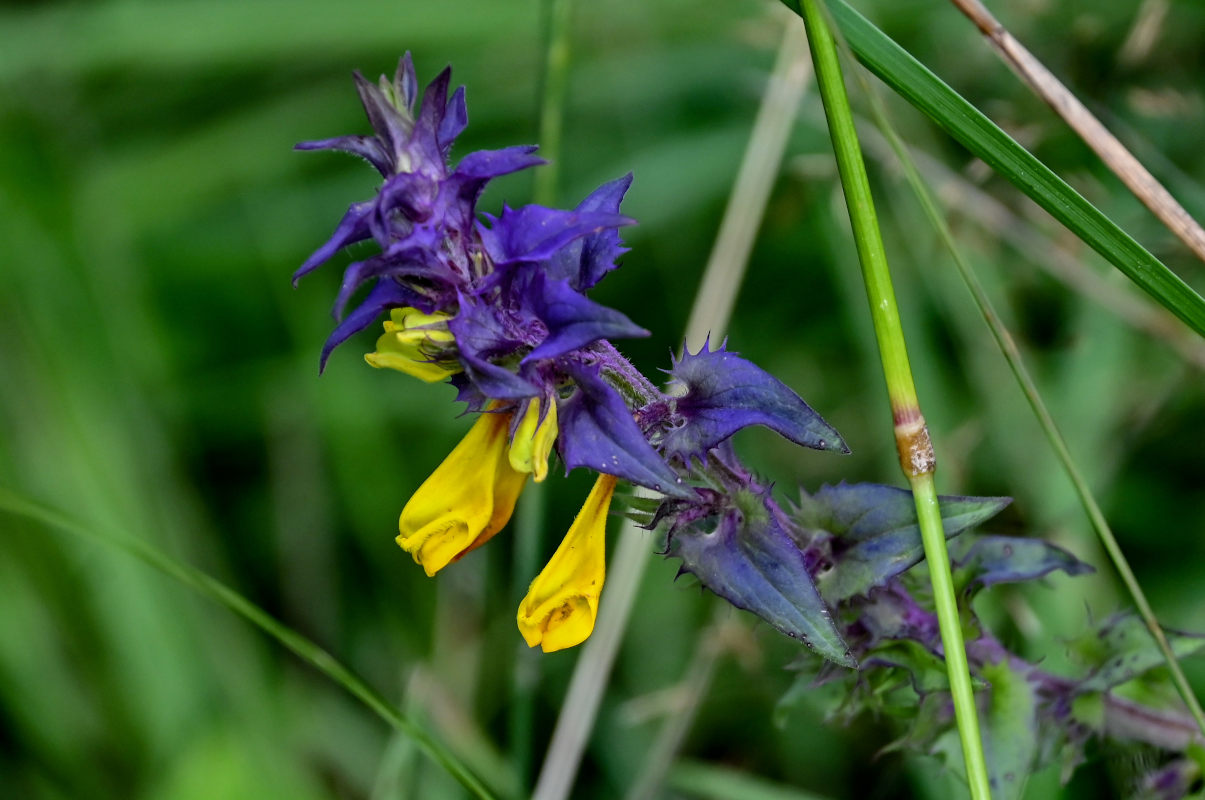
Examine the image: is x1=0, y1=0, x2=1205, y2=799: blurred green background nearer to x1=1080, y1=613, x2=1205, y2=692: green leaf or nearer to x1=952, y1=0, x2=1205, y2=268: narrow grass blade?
x1=1080, y1=613, x2=1205, y2=692: green leaf

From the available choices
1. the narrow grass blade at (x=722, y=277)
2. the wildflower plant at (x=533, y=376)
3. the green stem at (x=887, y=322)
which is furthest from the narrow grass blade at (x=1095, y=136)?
the narrow grass blade at (x=722, y=277)

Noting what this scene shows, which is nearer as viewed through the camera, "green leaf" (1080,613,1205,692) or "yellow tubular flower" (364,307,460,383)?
"yellow tubular flower" (364,307,460,383)

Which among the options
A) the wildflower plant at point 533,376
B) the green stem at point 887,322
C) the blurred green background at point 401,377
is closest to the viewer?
the wildflower plant at point 533,376

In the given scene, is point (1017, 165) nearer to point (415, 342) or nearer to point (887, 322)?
point (887, 322)

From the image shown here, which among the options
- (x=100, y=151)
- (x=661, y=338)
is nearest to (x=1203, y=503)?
(x=661, y=338)

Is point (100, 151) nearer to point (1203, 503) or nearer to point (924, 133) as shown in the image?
point (924, 133)

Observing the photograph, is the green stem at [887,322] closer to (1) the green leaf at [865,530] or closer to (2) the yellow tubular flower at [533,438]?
(1) the green leaf at [865,530]

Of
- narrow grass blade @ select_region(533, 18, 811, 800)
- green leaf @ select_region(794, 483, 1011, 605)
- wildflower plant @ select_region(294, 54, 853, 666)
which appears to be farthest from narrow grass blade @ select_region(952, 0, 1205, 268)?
narrow grass blade @ select_region(533, 18, 811, 800)
